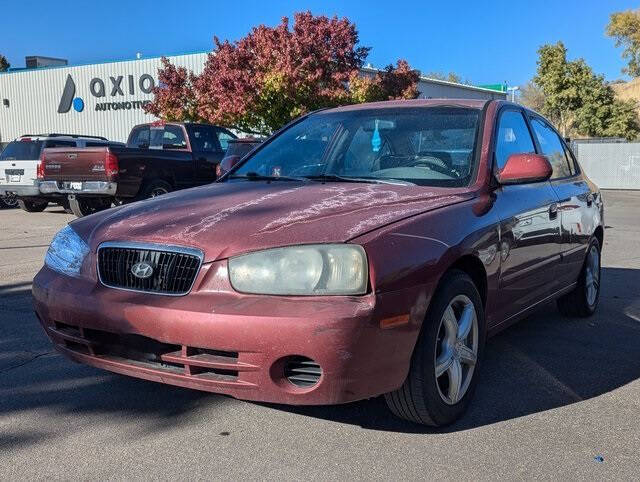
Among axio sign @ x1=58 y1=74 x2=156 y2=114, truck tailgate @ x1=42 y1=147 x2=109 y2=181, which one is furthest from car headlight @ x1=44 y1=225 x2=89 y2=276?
axio sign @ x1=58 y1=74 x2=156 y2=114

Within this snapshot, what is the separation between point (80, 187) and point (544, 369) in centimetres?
1021

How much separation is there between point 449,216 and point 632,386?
174cm

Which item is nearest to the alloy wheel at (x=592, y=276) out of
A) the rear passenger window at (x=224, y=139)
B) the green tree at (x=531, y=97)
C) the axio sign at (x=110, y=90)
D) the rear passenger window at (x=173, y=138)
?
the rear passenger window at (x=173, y=138)

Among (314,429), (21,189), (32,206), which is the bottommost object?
(314,429)

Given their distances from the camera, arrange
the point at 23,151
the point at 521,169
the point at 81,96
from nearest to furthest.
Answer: the point at 521,169 → the point at 23,151 → the point at 81,96

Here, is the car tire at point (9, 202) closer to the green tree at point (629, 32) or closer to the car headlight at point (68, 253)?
the car headlight at point (68, 253)

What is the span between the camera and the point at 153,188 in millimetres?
13000

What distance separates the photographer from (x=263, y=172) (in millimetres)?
4602

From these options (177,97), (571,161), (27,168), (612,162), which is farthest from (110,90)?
(571,161)

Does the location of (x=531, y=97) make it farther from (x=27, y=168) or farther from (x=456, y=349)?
(x=456, y=349)

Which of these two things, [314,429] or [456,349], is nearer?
Answer: [314,429]

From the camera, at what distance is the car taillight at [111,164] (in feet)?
39.8

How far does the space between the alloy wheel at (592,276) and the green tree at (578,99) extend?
33.0 m

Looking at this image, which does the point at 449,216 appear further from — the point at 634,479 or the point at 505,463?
the point at 634,479
